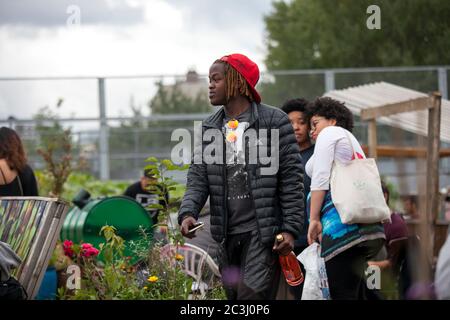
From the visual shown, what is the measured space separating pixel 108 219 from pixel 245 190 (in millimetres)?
3850

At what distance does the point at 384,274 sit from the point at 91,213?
2.73 m

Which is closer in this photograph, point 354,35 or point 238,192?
point 238,192

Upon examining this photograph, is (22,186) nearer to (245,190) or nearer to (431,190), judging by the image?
(245,190)

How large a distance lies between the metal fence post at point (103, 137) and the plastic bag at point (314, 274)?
7849mm

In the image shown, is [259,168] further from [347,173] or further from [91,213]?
[91,213]

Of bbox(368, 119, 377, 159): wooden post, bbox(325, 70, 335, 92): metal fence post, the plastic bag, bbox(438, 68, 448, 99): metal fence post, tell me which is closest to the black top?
the plastic bag

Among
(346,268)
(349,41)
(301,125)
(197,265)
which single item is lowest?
(197,265)

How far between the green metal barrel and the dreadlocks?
338 centimetres

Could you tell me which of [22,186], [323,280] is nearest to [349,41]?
[22,186]

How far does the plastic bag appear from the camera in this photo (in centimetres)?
634

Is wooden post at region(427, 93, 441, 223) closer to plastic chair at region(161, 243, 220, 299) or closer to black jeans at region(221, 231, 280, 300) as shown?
plastic chair at region(161, 243, 220, 299)

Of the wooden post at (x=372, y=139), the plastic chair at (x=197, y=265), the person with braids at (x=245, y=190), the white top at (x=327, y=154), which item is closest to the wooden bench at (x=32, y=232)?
the plastic chair at (x=197, y=265)

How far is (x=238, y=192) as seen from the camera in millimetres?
5680
